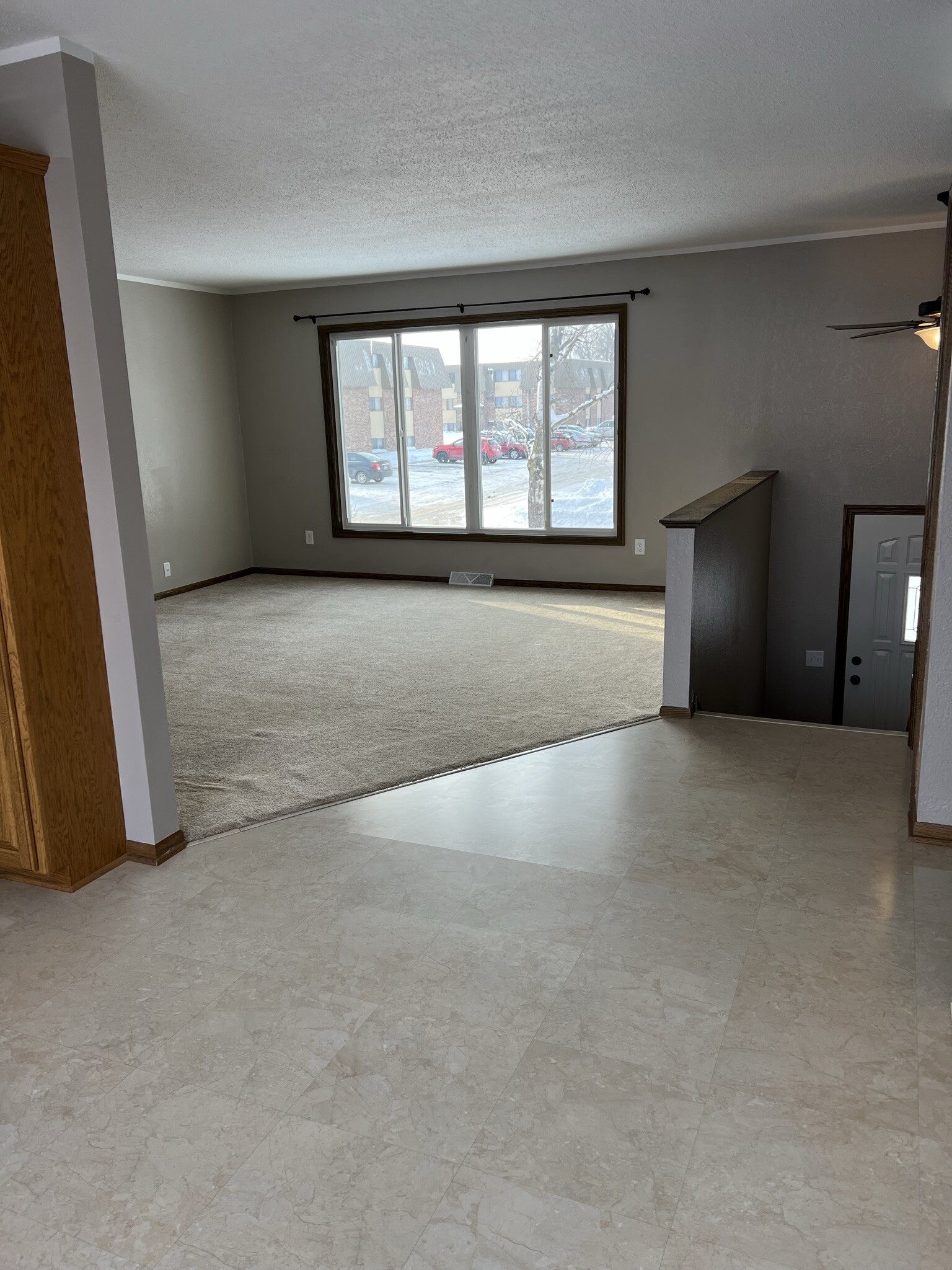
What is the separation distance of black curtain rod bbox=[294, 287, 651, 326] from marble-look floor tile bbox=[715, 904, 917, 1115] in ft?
17.7

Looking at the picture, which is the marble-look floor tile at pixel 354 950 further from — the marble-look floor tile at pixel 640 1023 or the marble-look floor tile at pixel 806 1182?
the marble-look floor tile at pixel 806 1182

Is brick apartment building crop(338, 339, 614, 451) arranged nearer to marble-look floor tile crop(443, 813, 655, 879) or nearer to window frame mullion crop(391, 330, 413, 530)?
window frame mullion crop(391, 330, 413, 530)

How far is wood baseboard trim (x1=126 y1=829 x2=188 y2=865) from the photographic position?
3.03 metres

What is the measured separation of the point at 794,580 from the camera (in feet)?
21.9

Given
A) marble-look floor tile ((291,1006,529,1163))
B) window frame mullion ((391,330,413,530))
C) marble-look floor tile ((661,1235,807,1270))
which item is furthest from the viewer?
window frame mullion ((391,330,413,530))

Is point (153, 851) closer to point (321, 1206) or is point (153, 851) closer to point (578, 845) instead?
point (578, 845)

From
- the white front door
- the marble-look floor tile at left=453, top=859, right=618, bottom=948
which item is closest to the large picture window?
the white front door

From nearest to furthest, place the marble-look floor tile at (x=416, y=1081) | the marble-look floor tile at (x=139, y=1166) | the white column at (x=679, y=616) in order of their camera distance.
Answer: the marble-look floor tile at (x=139, y=1166) < the marble-look floor tile at (x=416, y=1081) < the white column at (x=679, y=616)

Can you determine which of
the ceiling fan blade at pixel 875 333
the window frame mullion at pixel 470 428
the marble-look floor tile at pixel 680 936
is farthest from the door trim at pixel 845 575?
the marble-look floor tile at pixel 680 936

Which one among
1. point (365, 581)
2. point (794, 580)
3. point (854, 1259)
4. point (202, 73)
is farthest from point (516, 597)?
point (854, 1259)

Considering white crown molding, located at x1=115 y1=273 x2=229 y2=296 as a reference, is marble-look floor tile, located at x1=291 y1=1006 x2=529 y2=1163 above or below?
below

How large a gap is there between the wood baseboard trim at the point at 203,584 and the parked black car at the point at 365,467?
4.76 feet

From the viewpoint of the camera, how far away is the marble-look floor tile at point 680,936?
2307mm

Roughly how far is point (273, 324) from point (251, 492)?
5.05ft
